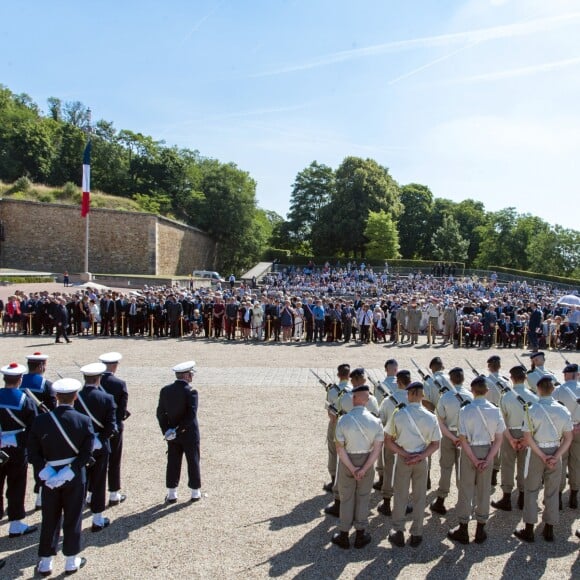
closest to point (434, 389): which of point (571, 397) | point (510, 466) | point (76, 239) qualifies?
point (510, 466)

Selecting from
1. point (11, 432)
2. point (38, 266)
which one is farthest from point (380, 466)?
point (38, 266)

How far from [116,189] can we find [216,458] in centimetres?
5772

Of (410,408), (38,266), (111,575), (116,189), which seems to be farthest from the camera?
(116,189)

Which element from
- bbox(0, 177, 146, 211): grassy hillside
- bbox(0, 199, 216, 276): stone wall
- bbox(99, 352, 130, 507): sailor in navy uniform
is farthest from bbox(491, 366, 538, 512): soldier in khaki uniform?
A: bbox(0, 177, 146, 211): grassy hillside

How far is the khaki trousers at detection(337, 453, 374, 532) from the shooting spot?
17.7ft

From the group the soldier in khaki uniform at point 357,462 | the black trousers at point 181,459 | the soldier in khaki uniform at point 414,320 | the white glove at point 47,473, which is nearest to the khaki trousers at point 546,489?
the soldier in khaki uniform at point 357,462

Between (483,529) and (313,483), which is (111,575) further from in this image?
(483,529)

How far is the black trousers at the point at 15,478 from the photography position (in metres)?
5.64

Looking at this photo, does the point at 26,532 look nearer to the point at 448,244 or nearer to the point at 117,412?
the point at 117,412

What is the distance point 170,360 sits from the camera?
51.2 ft

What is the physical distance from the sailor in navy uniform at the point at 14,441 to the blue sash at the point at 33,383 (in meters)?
0.72

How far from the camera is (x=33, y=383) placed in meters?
6.45

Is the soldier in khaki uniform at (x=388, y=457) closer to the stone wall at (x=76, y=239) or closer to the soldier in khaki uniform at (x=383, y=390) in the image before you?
the soldier in khaki uniform at (x=383, y=390)

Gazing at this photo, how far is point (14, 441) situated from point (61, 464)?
44.7 inches
